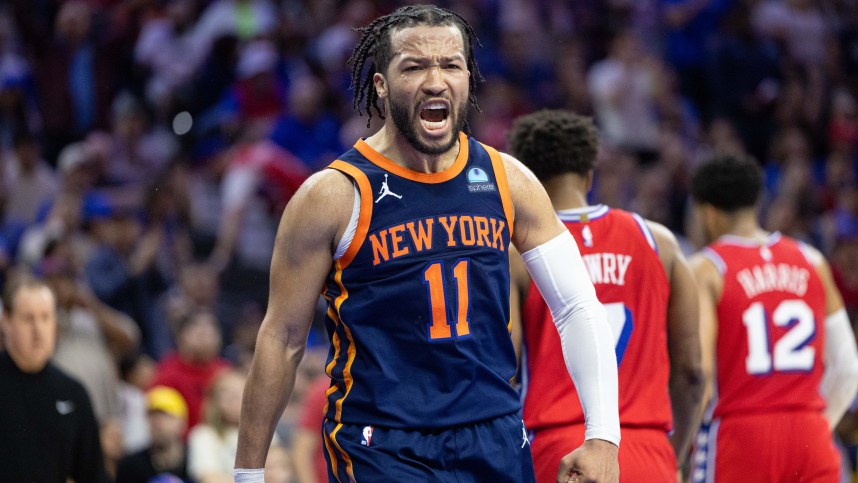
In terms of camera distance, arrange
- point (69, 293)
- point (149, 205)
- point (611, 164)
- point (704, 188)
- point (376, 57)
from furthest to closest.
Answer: point (611, 164) < point (149, 205) < point (69, 293) < point (704, 188) < point (376, 57)

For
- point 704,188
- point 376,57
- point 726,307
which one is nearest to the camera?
point 376,57

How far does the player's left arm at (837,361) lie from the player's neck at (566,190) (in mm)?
1728

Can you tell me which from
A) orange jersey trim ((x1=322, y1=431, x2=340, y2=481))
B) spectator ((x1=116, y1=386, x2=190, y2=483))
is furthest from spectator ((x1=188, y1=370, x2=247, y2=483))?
orange jersey trim ((x1=322, y1=431, x2=340, y2=481))

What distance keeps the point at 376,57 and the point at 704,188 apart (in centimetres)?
271

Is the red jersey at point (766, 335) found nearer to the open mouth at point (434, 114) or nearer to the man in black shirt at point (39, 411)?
the open mouth at point (434, 114)

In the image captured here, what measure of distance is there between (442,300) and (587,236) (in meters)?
1.32

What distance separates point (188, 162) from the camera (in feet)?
42.8

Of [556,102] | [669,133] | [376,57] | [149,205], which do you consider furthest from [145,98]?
[376,57]

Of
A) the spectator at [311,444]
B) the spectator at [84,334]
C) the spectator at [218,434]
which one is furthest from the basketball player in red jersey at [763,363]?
the spectator at [84,334]

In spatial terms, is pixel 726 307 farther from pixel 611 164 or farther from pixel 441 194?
pixel 611 164

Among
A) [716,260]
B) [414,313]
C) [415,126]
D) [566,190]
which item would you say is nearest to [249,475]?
[414,313]

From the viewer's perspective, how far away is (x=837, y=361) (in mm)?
6238

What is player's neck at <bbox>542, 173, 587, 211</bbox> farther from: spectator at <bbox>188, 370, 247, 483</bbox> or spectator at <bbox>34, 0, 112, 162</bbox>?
spectator at <bbox>34, 0, 112, 162</bbox>

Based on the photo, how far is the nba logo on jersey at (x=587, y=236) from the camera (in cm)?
494
